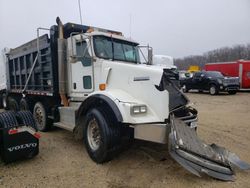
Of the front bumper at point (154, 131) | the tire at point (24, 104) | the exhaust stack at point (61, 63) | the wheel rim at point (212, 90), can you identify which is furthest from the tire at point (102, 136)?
the wheel rim at point (212, 90)

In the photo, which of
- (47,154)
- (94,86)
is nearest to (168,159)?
(94,86)

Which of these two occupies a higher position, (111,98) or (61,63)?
(61,63)

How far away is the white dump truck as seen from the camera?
375 cm

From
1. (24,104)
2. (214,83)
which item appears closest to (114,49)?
(24,104)

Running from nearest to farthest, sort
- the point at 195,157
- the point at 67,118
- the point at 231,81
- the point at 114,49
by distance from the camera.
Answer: the point at 195,157, the point at 114,49, the point at 67,118, the point at 231,81

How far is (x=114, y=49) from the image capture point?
205 inches

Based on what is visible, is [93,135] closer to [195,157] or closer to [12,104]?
[195,157]

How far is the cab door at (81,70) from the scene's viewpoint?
504 cm

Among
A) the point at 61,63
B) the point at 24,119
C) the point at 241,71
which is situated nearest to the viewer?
the point at 24,119

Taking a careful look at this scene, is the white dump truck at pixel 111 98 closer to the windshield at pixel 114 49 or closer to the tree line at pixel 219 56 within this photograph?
the windshield at pixel 114 49

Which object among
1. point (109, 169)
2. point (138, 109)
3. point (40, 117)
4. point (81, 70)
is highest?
point (81, 70)

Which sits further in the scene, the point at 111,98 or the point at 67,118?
the point at 67,118

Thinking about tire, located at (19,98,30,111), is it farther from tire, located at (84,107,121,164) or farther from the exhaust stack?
tire, located at (84,107,121,164)

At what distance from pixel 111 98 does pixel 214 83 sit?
15081 millimetres
